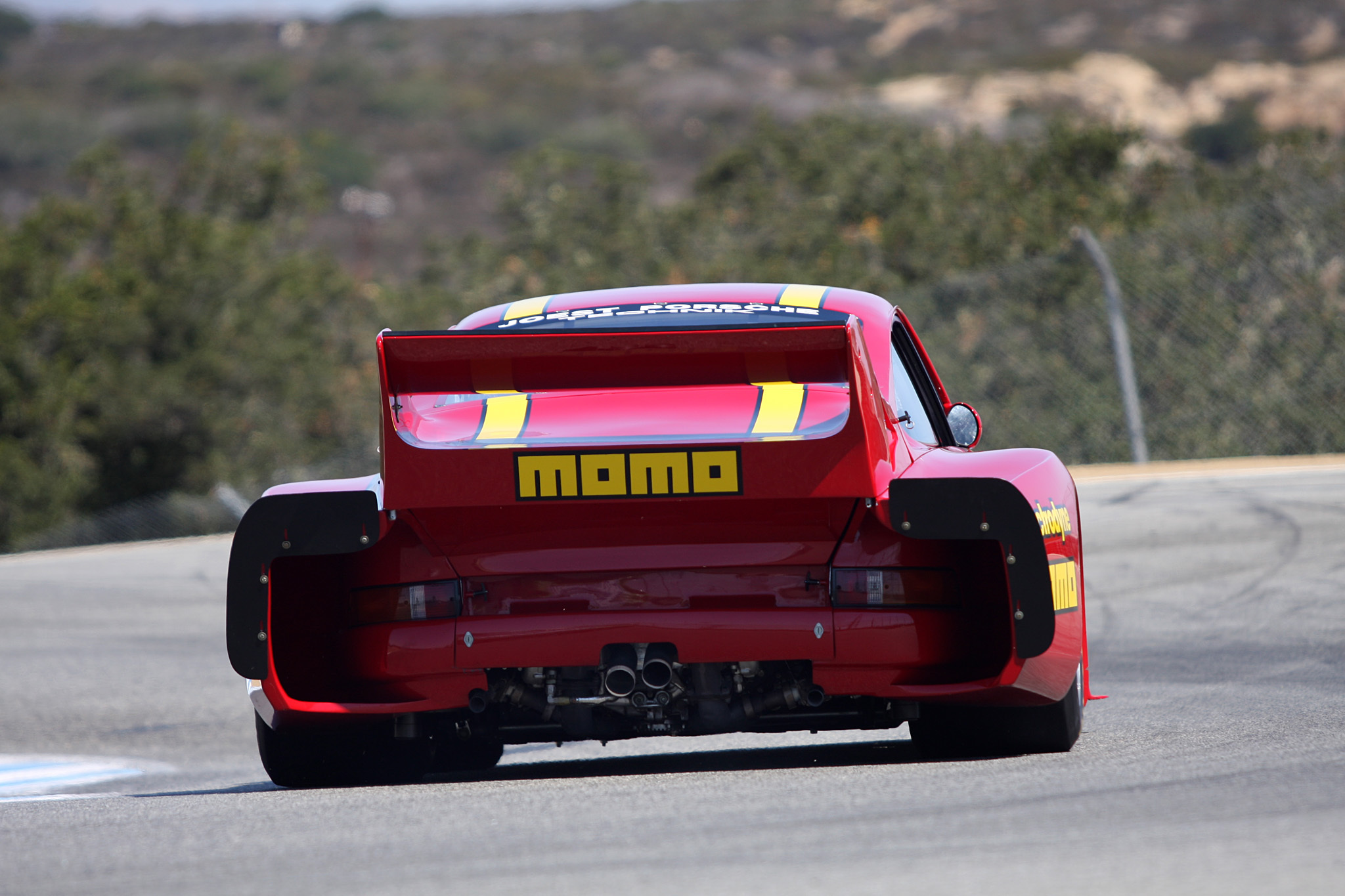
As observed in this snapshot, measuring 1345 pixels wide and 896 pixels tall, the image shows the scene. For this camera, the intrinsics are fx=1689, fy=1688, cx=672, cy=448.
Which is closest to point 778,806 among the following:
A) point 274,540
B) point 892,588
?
point 892,588

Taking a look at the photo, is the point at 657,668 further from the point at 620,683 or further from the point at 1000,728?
the point at 1000,728

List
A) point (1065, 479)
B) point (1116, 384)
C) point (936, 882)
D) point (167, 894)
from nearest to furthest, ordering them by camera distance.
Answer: point (936, 882) → point (167, 894) → point (1065, 479) → point (1116, 384)

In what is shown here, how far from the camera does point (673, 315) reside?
4.86 m

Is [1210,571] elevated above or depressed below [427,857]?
below

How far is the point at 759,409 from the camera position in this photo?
13.5 feet

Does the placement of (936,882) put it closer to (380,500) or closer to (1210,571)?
(380,500)

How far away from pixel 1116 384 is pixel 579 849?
10465mm

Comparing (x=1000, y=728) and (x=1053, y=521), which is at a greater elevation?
(x=1053, y=521)

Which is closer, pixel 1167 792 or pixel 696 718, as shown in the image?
pixel 1167 792

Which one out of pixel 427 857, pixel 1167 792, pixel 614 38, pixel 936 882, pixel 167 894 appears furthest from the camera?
pixel 614 38

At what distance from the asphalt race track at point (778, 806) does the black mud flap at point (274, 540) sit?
0.43 meters

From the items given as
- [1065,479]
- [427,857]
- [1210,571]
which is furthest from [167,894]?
[1210,571]

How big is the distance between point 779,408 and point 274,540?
1319 mm

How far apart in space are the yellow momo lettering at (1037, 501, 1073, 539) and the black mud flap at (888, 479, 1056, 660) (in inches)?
2.8
